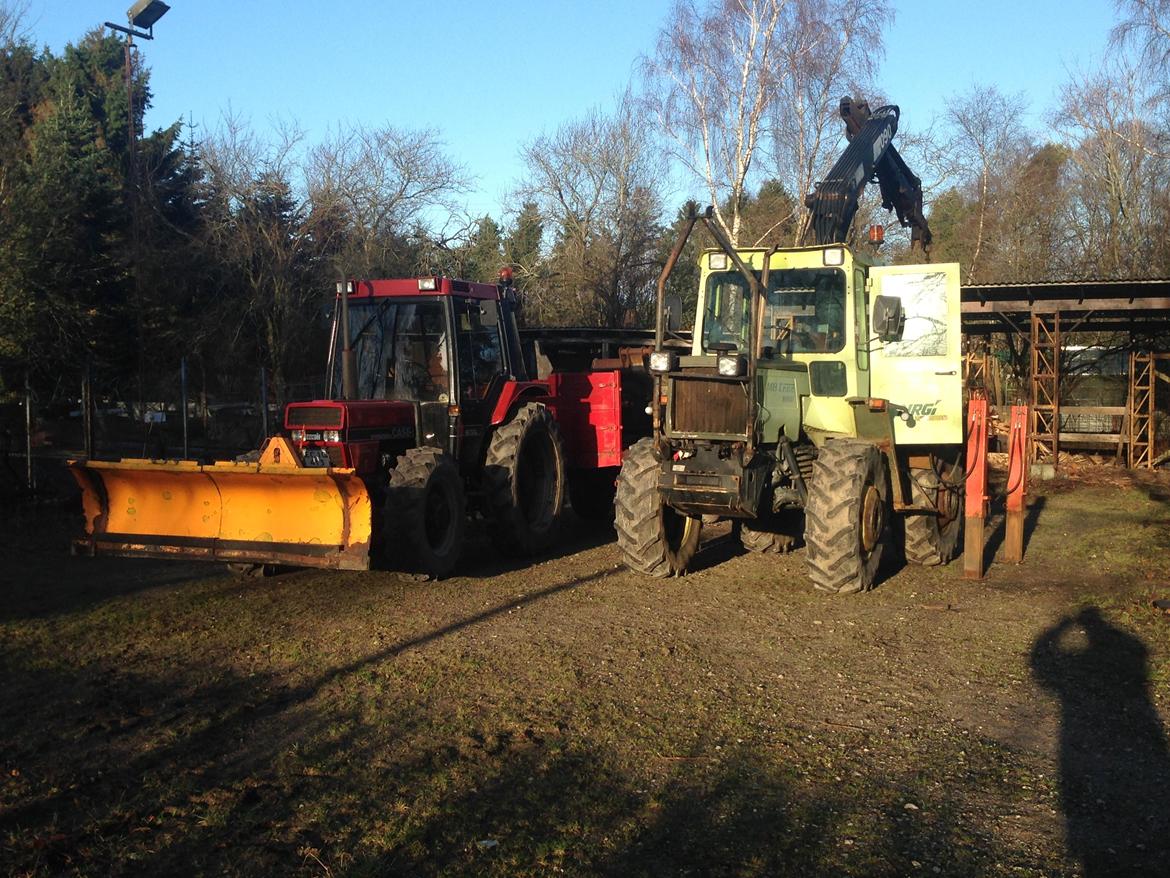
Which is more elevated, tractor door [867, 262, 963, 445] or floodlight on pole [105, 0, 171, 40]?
floodlight on pole [105, 0, 171, 40]

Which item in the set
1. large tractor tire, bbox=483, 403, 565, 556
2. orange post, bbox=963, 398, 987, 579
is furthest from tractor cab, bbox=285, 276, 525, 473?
orange post, bbox=963, 398, 987, 579

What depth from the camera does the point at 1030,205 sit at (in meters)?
32.8

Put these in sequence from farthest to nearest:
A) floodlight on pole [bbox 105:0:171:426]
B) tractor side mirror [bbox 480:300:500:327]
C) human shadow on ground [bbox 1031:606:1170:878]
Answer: floodlight on pole [bbox 105:0:171:426], tractor side mirror [bbox 480:300:500:327], human shadow on ground [bbox 1031:606:1170:878]

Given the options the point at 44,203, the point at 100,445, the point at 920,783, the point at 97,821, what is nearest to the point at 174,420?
the point at 100,445

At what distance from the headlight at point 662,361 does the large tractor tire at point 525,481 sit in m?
→ 1.96

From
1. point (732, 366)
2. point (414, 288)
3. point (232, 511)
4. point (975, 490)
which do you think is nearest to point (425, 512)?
point (232, 511)

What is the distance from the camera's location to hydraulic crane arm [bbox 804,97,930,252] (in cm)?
1023

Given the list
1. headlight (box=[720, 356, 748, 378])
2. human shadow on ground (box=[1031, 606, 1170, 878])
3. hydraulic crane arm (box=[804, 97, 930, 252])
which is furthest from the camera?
hydraulic crane arm (box=[804, 97, 930, 252])

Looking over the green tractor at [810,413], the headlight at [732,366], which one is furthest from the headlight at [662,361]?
the headlight at [732,366]

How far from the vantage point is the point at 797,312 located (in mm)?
8586

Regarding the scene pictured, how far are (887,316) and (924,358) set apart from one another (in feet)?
4.13

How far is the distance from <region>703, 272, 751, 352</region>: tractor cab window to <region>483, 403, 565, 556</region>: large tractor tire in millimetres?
1892

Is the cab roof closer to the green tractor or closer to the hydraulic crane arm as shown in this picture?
the green tractor

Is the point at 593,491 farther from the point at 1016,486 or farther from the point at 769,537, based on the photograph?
the point at 1016,486
